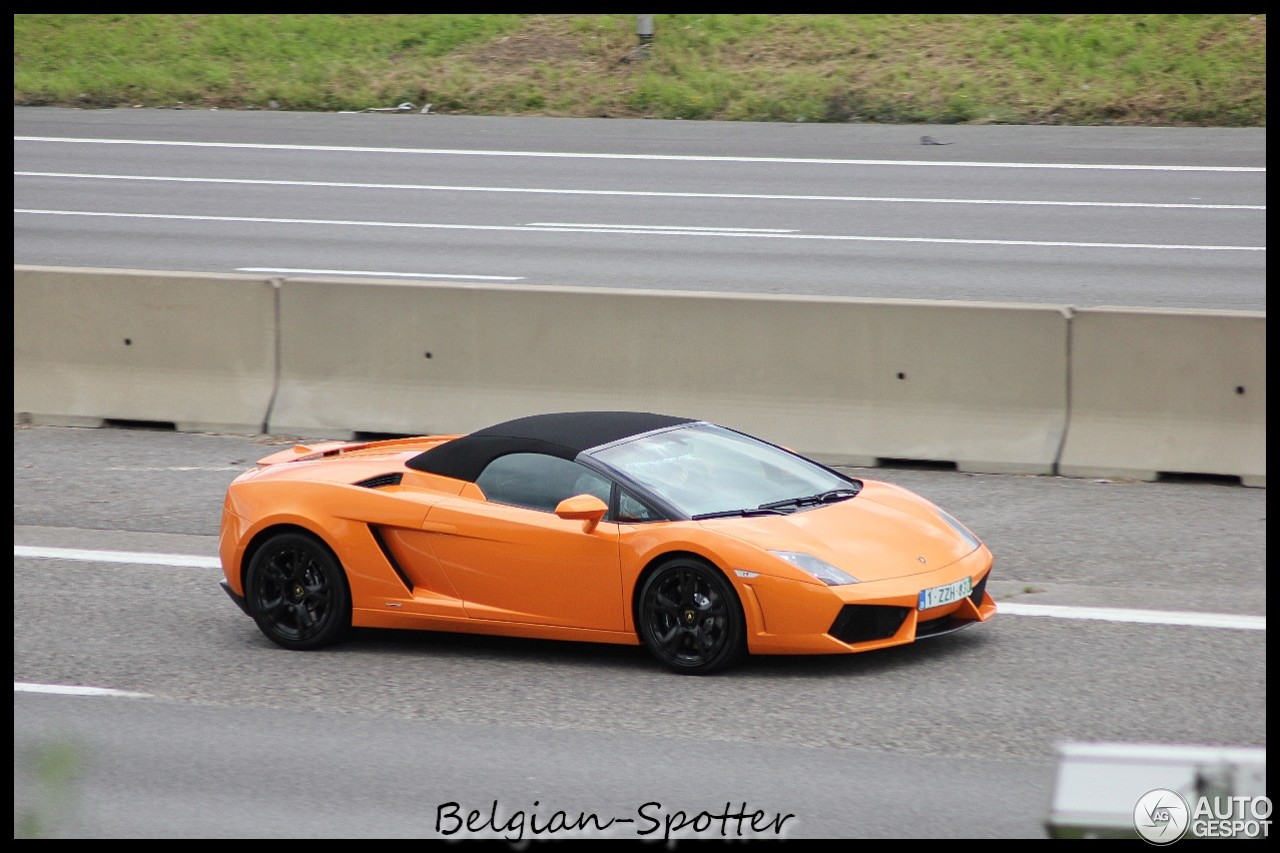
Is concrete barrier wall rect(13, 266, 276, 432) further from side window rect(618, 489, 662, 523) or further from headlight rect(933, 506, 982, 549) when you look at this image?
headlight rect(933, 506, 982, 549)

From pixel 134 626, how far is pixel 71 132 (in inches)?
899

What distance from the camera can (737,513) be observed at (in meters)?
7.71

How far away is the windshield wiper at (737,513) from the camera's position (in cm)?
764

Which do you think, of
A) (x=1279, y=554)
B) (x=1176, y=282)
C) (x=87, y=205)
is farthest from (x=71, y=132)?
(x=1279, y=554)

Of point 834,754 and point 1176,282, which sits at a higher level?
point 1176,282

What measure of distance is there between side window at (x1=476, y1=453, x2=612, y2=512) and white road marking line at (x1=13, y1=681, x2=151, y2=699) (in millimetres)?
1817

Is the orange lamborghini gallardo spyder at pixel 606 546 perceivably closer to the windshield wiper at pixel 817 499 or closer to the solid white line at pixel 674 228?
the windshield wiper at pixel 817 499

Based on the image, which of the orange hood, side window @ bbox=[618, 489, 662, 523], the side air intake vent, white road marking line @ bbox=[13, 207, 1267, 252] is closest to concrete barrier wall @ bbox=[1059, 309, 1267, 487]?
the orange hood

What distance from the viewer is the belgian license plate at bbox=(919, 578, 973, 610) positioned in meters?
7.50

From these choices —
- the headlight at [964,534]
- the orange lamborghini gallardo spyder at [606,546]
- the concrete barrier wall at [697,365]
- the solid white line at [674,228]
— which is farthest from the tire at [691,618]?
the solid white line at [674,228]
